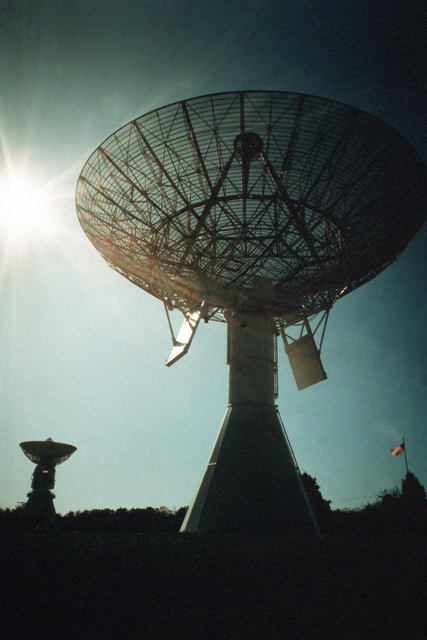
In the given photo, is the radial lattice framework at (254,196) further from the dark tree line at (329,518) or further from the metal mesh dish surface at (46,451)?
the metal mesh dish surface at (46,451)

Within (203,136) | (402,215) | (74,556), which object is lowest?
(74,556)

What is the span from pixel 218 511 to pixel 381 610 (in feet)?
34.8

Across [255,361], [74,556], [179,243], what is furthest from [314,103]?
[74,556]

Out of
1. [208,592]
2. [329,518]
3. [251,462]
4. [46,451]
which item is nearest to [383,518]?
[329,518]

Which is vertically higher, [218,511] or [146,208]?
[146,208]

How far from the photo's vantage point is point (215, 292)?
20500mm

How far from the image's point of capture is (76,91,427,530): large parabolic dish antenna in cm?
1533

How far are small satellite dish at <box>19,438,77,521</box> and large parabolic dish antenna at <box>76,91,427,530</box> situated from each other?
20.3 metres

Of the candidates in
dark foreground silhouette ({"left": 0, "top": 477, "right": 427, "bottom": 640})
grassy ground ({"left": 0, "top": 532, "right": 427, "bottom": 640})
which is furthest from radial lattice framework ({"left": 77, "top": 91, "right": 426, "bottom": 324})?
grassy ground ({"left": 0, "top": 532, "right": 427, "bottom": 640})

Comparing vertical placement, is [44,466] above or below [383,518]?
above

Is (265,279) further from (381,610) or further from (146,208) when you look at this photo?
(381,610)

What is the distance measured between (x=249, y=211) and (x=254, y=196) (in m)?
0.90

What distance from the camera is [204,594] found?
7.71 m

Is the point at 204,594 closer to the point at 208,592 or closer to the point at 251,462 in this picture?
the point at 208,592
